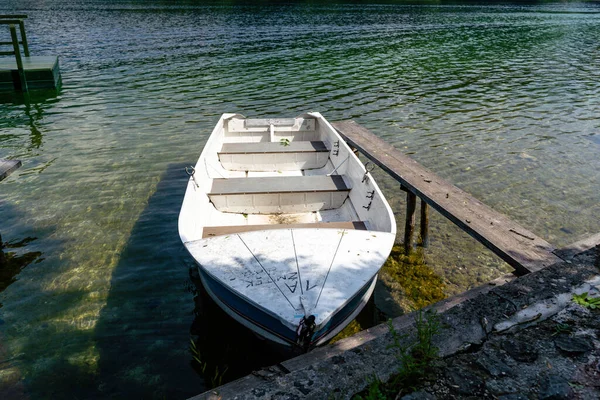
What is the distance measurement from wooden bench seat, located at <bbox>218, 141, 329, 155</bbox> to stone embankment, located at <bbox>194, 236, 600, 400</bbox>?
730 cm

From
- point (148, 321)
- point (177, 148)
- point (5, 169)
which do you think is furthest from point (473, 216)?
point (177, 148)

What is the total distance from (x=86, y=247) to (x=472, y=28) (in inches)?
1846

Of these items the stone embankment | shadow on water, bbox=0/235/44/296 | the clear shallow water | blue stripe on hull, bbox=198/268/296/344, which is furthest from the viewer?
shadow on water, bbox=0/235/44/296

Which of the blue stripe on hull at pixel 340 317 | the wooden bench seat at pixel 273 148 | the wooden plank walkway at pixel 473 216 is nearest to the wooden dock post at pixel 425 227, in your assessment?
the wooden plank walkway at pixel 473 216

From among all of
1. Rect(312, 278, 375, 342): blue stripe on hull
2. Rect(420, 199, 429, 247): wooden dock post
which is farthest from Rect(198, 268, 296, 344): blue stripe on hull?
Rect(420, 199, 429, 247): wooden dock post

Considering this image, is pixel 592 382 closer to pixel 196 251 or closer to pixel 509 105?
pixel 196 251

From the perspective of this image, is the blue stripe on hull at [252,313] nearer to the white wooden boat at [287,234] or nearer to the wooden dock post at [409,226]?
the white wooden boat at [287,234]

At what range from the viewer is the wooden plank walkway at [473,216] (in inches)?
241

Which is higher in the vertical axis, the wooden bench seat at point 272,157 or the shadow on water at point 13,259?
the wooden bench seat at point 272,157

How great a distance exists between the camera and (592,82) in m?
23.5

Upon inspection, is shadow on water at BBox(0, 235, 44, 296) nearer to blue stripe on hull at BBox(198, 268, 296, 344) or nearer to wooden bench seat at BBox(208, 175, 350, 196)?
wooden bench seat at BBox(208, 175, 350, 196)

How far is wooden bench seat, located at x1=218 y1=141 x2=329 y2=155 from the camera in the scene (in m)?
11.3

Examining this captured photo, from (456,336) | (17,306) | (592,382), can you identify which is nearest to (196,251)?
(456,336)

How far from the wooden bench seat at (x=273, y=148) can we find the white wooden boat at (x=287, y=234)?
3 centimetres
